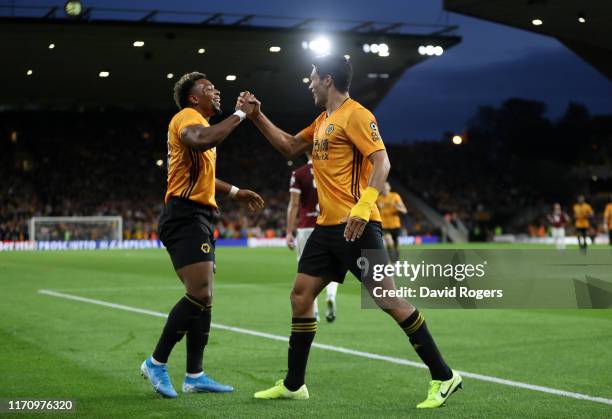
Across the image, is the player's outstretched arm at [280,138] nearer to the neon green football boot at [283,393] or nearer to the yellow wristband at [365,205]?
the yellow wristband at [365,205]

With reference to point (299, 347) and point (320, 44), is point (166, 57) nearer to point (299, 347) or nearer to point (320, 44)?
point (320, 44)

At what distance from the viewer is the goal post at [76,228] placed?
159ft

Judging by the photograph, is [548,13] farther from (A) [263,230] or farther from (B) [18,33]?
(A) [263,230]

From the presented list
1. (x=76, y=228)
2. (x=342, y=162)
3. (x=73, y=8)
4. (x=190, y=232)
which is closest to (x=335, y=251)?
(x=342, y=162)

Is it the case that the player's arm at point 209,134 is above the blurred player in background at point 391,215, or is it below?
above

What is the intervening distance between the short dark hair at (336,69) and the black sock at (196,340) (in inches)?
78.0

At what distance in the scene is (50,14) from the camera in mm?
39438

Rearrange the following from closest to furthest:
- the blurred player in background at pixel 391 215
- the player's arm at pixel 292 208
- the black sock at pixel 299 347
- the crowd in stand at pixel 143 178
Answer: the black sock at pixel 299 347 → the player's arm at pixel 292 208 → the blurred player in background at pixel 391 215 → the crowd in stand at pixel 143 178

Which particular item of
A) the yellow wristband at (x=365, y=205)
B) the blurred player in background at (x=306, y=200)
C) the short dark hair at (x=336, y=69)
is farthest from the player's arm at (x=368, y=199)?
the blurred player in background at (x=306, y=200)

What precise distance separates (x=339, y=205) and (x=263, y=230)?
50217mm

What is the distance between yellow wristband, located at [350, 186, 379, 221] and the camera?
21.3 ft

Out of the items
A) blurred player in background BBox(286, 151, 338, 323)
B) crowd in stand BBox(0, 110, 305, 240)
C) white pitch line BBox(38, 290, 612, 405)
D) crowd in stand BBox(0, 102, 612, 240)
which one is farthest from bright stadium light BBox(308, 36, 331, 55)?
blurred player in background BBox(286, 151, 338, 323)

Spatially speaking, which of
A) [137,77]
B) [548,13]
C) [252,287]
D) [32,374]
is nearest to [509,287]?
[252,287]

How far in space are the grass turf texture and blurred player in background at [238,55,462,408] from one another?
276 mm
